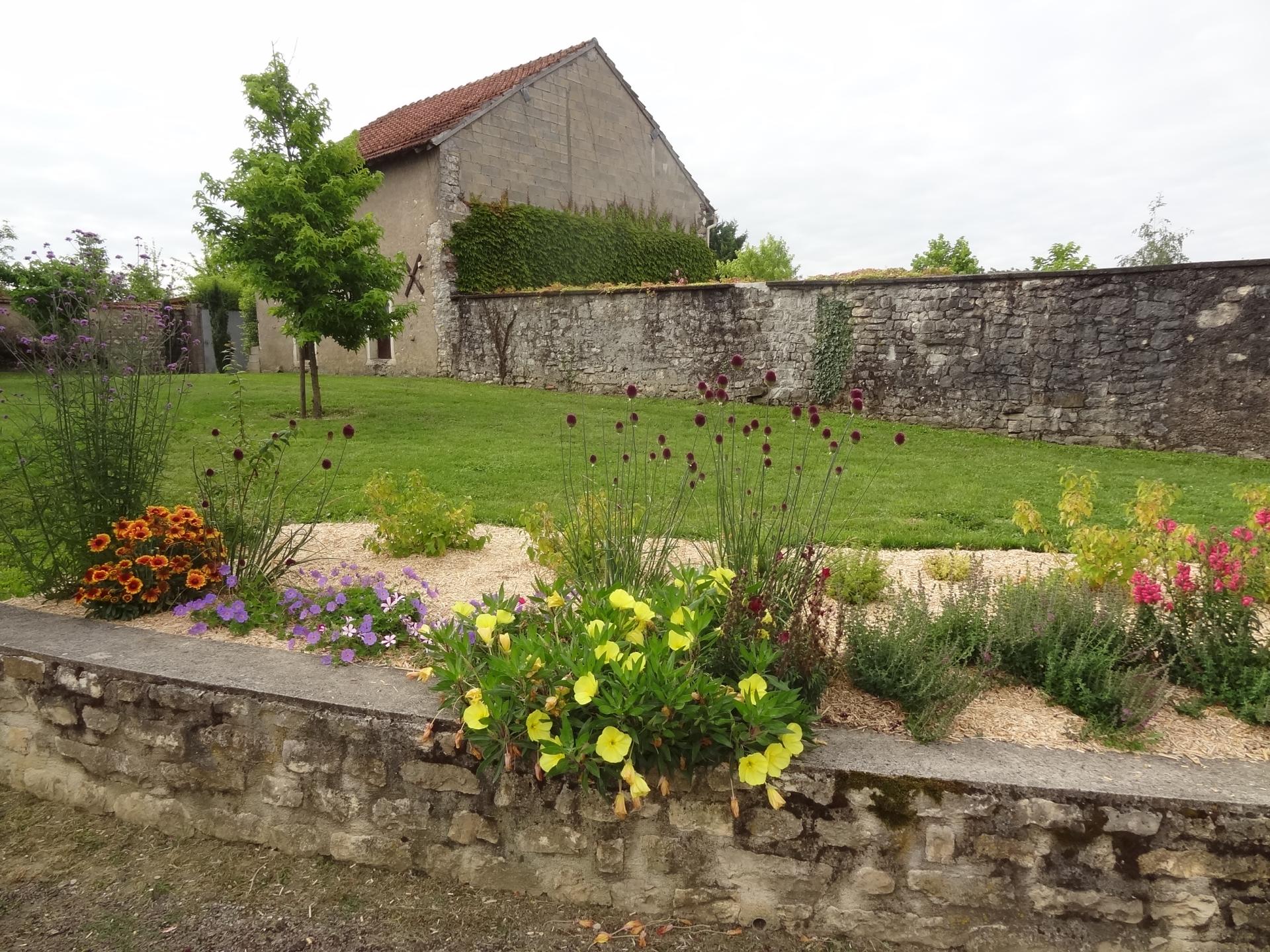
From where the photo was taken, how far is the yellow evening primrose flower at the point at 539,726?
2174 mm

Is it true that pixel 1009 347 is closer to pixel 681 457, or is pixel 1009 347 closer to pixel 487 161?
pixel 681 457

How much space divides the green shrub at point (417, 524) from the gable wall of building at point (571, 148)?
12.5 m

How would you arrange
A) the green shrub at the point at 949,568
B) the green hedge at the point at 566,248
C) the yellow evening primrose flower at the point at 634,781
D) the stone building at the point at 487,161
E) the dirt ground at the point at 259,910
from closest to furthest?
1. the yellow evening primrose flower at the point at 634,781
2. the dirt ground at the point at 259,910
3. the green shrub at the point at 949,568
4. the stone building at the point at 487,161
5. the green hedge at the point at 566,248

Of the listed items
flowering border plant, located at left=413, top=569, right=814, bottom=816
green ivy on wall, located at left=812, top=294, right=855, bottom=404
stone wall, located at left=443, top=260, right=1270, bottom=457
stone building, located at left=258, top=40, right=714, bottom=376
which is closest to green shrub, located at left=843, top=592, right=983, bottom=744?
flowering border plant, located at left=413, top=569, right=814, bottom=816

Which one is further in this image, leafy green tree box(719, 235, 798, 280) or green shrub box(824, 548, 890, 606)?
leafy green tree box(719, 235, 798, 280)

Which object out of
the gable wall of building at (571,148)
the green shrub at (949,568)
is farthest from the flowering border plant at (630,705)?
the gable wall of building at (571,148)

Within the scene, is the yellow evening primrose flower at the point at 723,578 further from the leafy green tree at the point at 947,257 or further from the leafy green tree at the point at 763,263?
the leafy green tree at the point at 763,263

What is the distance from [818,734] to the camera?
239 centimetres

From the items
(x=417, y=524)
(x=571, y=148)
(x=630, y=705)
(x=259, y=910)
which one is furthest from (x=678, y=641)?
(x=571, y=148)

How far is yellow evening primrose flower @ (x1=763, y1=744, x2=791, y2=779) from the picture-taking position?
6.96 feet

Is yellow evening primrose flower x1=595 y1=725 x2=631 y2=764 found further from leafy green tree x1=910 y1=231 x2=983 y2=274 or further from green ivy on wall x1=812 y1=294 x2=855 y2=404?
leafy green tree x1=910 y1=231 x2=983 y2=274

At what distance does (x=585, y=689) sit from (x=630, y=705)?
13 centimetres

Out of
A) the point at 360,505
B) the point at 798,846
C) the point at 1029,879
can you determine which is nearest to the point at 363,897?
the point at 798,846

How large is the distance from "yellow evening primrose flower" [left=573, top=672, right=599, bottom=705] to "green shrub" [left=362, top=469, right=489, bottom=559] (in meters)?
A: 2.64
